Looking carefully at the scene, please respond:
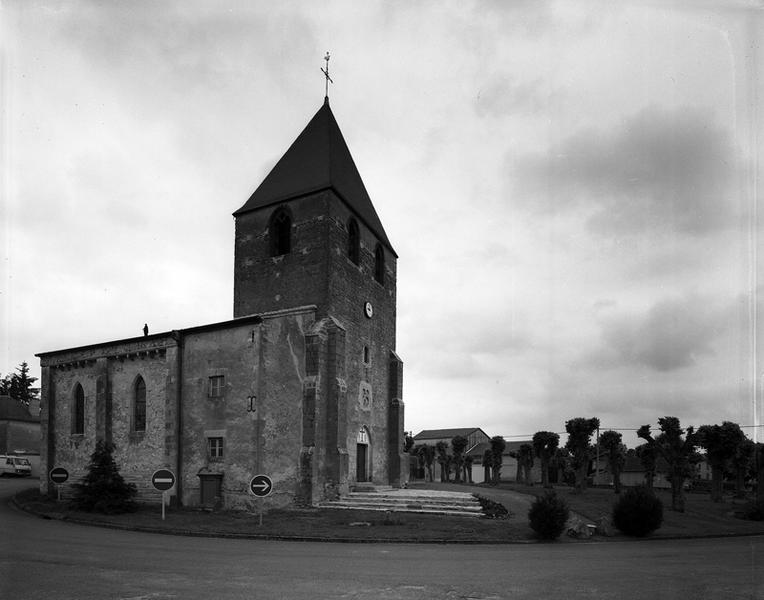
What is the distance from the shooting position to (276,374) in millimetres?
25375

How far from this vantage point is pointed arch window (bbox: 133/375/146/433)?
92.1 feet

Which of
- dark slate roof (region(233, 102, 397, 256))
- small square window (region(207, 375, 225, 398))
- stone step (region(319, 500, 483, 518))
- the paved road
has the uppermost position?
dark slate roof (region(233, 102, 397, 256))

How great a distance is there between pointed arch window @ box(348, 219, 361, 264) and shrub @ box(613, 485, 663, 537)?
15919 mm

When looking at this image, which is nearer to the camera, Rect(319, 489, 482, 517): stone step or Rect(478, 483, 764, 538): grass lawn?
Rect(478, 483, 764, 538): grass lawn

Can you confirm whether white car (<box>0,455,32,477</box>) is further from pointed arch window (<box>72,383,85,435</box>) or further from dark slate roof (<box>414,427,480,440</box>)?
dark slate roof (<box>414,427,480,440</box>)

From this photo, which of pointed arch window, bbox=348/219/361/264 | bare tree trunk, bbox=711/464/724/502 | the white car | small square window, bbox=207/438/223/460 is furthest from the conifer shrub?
bare tree trunk, bbox=711/464/724/502

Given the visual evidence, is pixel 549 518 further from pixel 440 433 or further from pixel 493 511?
pixel 440 433

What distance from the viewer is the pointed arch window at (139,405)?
92.1 ft

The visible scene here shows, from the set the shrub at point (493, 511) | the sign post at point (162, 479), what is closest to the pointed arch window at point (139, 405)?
the sign post at point (162, 479)

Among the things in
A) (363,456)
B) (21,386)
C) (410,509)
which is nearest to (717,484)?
Result: (363,456)

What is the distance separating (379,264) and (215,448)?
12.6 meters

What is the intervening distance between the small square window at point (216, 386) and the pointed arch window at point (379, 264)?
9.91m

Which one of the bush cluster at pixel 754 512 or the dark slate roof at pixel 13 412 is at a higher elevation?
the dark slate roof at pixel 13 412

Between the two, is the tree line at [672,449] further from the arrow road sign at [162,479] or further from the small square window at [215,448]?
the arrow road sign at [162,479]
